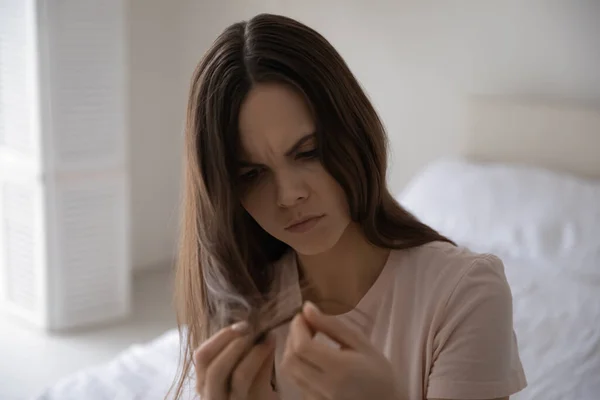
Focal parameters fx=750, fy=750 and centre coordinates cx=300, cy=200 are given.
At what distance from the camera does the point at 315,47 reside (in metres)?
0.92

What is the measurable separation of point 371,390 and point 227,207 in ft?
1.11

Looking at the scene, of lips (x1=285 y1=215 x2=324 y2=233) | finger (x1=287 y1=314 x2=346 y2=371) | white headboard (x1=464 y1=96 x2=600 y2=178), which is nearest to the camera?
finger (x1=287 y1=314 x2=346 y2=371)

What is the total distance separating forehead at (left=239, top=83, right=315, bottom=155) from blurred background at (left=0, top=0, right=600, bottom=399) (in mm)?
1121

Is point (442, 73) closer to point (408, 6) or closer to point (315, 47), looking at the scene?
point (408, 6)

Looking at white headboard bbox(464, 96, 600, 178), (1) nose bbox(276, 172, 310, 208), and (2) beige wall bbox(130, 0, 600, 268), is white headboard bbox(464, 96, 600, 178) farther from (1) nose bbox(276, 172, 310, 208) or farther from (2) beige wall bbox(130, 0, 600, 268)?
(1) nose bbox(276, 172, 310, 208)

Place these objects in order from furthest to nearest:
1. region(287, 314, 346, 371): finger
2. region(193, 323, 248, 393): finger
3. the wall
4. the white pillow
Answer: the wall → the white pillow → region(193, 323, 248, 393): finger → region(287, 314, 346, 371): finger

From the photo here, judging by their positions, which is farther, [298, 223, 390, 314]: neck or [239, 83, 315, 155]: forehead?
[298, 223, 390, 314]: neck

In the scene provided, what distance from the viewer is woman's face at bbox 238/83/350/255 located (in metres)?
0.92

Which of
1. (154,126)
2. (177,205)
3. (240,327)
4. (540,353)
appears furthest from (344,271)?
(154,126)

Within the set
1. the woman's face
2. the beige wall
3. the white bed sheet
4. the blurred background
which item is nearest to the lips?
the woman's face

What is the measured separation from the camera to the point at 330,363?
75cm

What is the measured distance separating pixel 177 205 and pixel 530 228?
1.01 m

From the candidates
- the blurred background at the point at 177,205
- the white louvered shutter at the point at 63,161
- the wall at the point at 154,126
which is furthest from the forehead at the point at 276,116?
the wall at the point at 154,126

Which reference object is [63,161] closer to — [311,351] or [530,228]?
[530,228]
